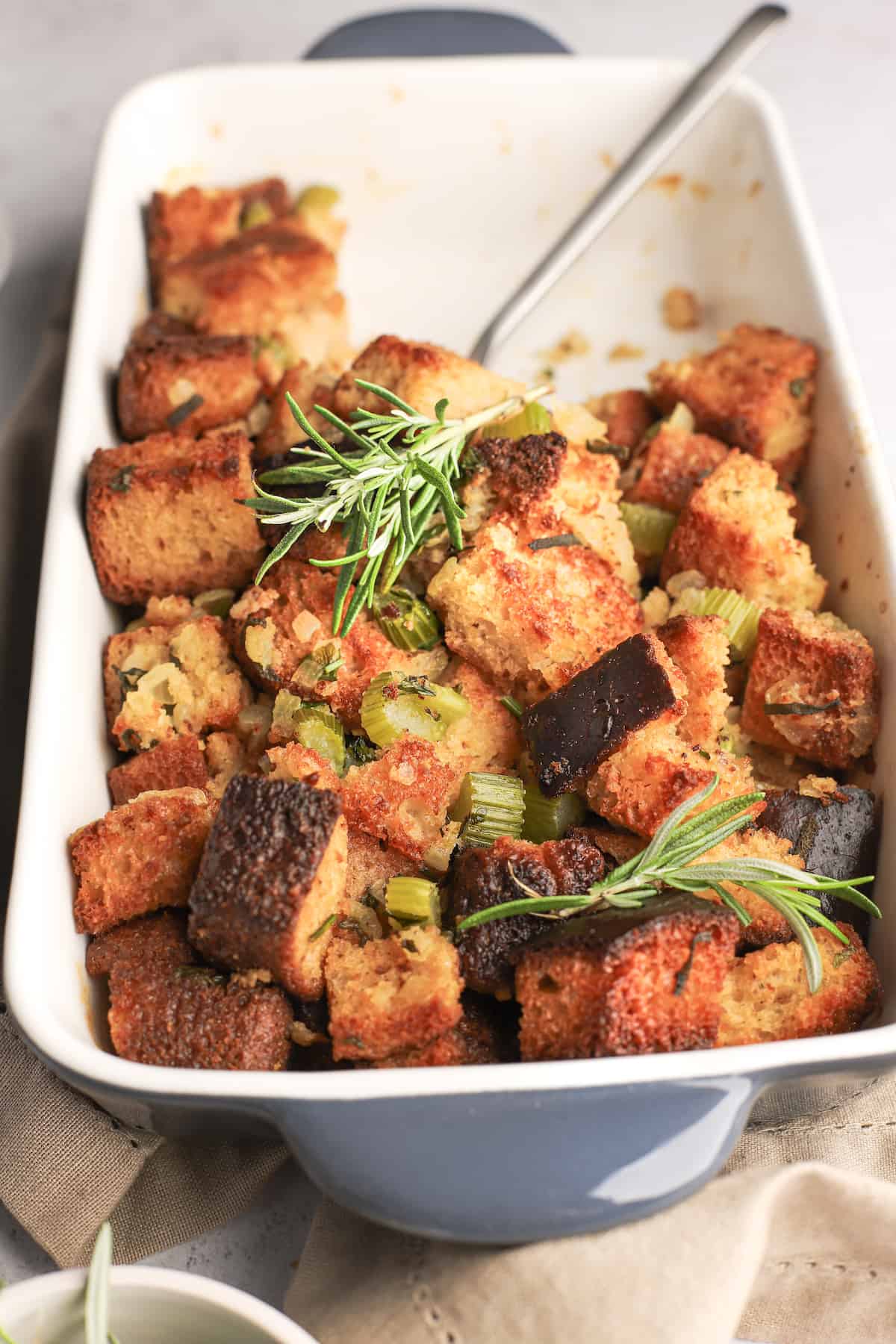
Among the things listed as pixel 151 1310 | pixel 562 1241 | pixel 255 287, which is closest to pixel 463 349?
pixel 255 287

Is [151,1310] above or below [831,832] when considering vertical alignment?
below

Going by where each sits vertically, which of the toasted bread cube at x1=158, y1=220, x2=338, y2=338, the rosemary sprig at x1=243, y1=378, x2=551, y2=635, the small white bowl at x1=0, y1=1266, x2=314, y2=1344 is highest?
the toasted bread cube at x1=158, y1=220, x2=338, y2=338

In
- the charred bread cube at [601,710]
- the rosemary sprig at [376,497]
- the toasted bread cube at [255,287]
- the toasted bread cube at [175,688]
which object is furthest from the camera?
the toasted bread cube at [255,287]

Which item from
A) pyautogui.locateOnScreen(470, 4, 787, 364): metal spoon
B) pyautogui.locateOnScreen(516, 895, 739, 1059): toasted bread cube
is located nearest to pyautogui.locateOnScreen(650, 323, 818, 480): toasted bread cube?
pyautogui.locateOnScreen(470, 4, 787, 364): metal spoon

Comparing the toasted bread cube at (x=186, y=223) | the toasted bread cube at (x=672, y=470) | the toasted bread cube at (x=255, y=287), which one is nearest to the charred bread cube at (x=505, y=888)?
the toasted bread cube at (x=672, y=470)

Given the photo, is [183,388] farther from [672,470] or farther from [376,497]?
[672,470]

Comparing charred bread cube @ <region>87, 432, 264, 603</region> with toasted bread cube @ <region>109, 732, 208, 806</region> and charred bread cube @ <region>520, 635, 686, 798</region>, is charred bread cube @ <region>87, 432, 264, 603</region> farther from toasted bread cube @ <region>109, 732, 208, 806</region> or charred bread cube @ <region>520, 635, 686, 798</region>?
charred bread cube @ <region>520, 635, 686, 798</region>

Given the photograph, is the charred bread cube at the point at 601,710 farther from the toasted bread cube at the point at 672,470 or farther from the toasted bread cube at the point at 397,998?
the toasted bread cube at the point at 672,470
